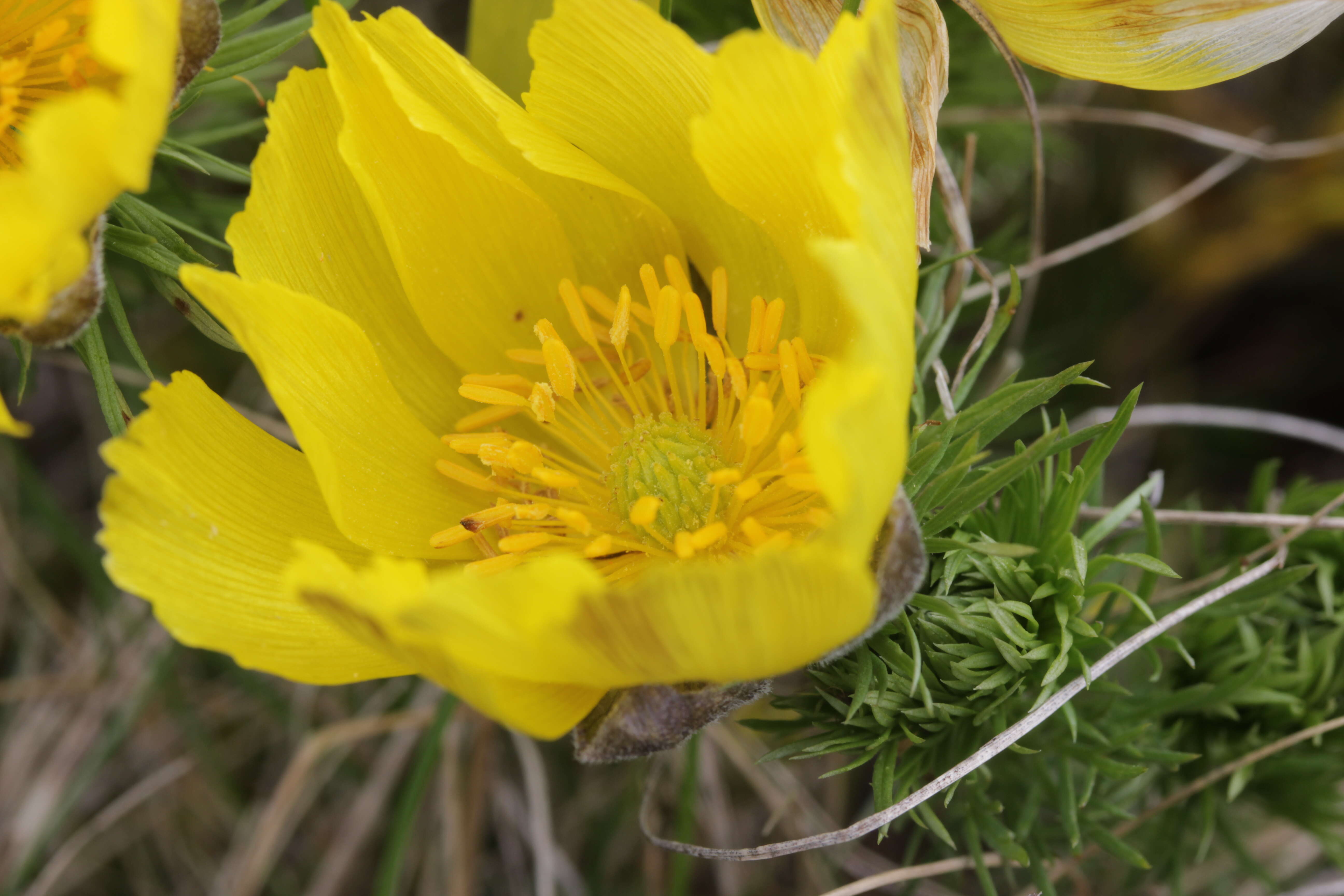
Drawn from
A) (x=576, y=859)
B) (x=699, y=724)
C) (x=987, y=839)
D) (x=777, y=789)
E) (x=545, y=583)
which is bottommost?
(x=576, y=859)

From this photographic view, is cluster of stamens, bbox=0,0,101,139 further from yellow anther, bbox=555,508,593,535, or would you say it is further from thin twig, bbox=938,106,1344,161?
thin twig, bbox=938,106,1344,161

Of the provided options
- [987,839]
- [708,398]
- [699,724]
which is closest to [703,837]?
[987,839]

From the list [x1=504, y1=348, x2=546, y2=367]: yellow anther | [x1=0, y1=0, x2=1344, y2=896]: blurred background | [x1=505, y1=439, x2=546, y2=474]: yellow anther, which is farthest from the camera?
[x1=0, y1=0, x2=1344, y2=896]: blurred background

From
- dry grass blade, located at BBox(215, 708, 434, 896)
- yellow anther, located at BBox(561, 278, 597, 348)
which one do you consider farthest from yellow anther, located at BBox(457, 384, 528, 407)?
dry grass blade, located at BBox(215, 708, 434, 896)

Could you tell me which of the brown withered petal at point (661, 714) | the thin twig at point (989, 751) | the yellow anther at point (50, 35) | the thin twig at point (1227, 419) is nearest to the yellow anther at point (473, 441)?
the brown withered petal at point (661, 714)

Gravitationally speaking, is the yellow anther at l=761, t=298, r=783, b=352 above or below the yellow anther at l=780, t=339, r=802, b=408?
above

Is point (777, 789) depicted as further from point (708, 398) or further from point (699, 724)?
point (699, 724)

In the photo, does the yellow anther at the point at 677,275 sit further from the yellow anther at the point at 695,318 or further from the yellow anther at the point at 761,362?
the yellow anther at the point at 761,362
